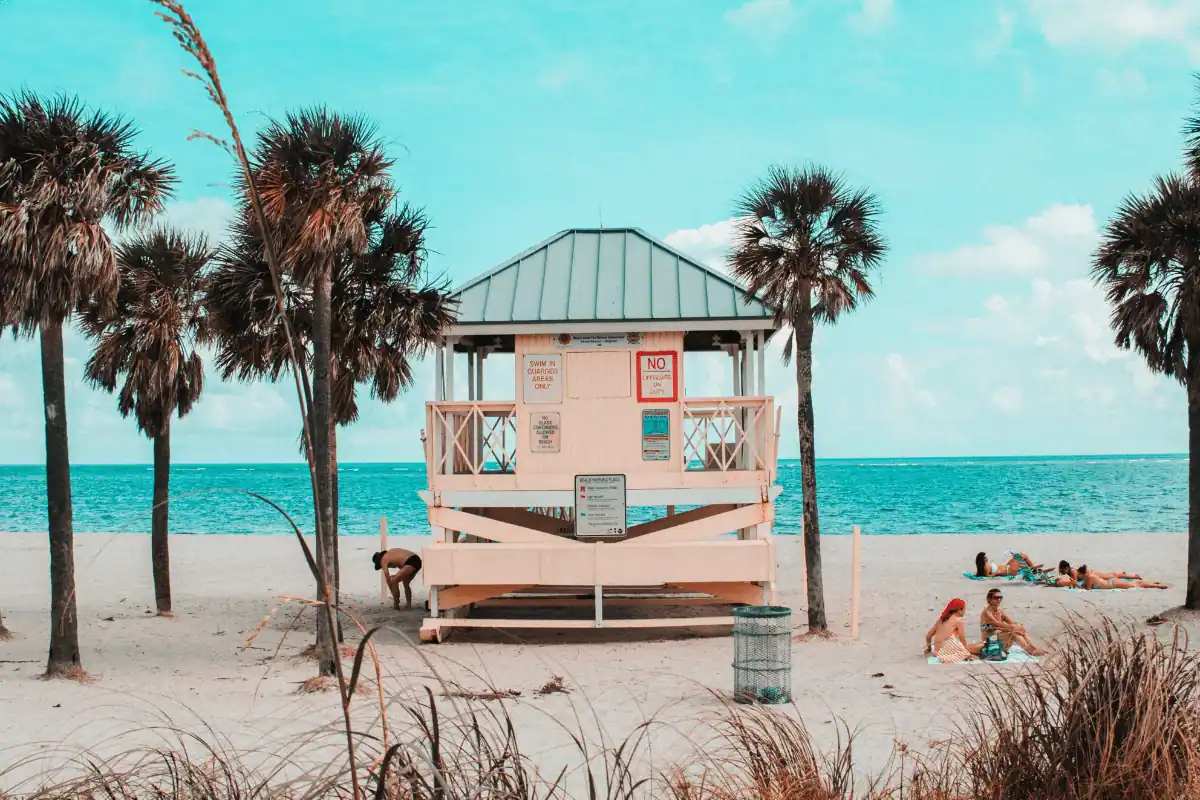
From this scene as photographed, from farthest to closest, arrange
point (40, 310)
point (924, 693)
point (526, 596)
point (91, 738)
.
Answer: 1. point (526, 596)
2. point (40, 310)
3. point (924, 693)
4. point (91, 738)

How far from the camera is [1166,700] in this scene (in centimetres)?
529

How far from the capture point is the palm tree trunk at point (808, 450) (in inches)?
623

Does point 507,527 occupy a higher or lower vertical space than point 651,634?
higher

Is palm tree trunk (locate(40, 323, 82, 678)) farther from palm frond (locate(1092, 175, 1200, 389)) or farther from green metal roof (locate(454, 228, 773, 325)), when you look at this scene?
palm frond (locate(1092, 175, 1200, 389))

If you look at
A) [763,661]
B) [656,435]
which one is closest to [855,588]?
[656,435]

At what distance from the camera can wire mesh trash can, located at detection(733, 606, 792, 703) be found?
11055mm

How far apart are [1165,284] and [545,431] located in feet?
29.9

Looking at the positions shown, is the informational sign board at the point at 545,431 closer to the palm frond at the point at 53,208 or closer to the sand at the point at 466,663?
the sand at the point at 466,663

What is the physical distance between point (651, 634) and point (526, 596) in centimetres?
253

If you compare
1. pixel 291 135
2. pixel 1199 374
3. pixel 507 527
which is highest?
pixel 291 135

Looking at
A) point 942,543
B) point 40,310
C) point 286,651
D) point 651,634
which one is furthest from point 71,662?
point 942,543

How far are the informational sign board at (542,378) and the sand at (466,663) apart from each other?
3475 millimetres

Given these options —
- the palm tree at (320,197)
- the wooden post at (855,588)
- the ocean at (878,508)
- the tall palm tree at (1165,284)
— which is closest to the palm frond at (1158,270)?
the tall palm tree at (1165,284)

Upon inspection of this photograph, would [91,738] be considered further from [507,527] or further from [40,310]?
[507,527]
